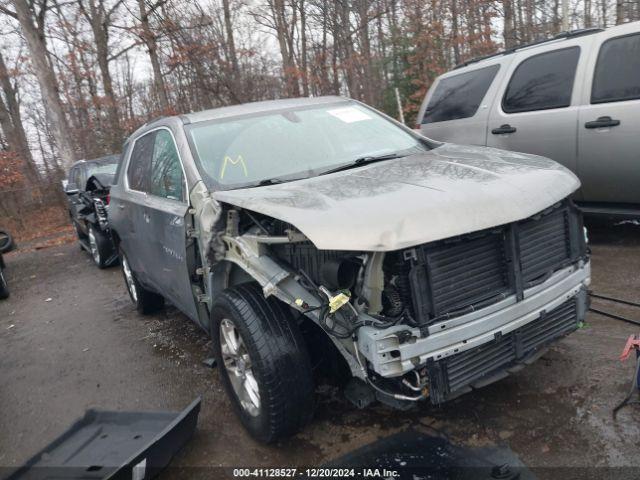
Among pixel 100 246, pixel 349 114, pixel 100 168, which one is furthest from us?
pixel 100 168

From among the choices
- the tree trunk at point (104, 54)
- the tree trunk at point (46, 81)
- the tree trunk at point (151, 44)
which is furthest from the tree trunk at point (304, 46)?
the tree trunk at point (46, 81)

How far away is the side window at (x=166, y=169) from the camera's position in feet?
11.5

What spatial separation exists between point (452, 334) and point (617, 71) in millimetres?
3734

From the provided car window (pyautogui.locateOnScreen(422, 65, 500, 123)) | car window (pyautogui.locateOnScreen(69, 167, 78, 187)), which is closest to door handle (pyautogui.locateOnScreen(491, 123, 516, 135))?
car window (pyautogui.locateOnScreen(422, 65, 500, 123))

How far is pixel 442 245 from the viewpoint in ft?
7.52

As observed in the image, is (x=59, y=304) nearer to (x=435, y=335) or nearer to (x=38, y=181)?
(x=435, y=335)

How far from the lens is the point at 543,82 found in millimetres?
5285

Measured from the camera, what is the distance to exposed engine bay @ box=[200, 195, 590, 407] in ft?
7.27

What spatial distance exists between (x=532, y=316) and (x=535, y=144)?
329 cm

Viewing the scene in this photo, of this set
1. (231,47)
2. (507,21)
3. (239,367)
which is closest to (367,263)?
(239,367)

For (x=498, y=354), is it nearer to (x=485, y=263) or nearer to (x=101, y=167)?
(x=485, y=263)

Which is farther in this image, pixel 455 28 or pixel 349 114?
pixel 455 28

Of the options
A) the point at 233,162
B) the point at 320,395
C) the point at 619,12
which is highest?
the point at 619,12

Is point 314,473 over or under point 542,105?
under
